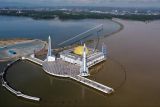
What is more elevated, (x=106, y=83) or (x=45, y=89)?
(x=106, y=83)

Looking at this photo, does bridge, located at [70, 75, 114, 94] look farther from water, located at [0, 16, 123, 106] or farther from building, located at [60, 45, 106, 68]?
building, located at [60, 45, 106, 68]

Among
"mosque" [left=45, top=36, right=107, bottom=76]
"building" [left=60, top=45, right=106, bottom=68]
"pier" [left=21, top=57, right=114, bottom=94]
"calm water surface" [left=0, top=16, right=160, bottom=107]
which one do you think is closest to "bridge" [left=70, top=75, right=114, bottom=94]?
"pier" [left=21, top=57, right=114, bottom=94]

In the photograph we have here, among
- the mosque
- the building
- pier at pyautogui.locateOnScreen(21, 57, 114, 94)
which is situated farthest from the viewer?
the building

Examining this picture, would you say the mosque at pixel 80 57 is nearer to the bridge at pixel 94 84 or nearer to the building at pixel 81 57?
the building at pixel 81 57

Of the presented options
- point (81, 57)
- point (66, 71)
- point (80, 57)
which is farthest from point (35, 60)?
point (81, 57)

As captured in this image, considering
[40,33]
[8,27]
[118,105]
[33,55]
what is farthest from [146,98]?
[8,27]

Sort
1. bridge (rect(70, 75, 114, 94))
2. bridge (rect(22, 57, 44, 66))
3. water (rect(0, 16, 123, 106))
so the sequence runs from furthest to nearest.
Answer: bridge (rect(22, 57, 44, 66))
bridge (rect(70, 75, 114, 94))
water (rect(0, 16, 123, 106))

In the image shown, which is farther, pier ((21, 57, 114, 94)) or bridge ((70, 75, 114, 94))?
pier ((21, 57, 114, 94))

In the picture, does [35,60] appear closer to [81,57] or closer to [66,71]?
[66,71]

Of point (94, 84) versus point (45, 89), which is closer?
point (45, 89)

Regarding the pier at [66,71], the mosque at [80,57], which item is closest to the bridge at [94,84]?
the pier at [66,71]

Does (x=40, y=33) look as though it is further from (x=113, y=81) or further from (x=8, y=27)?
(x=113, y=81)
